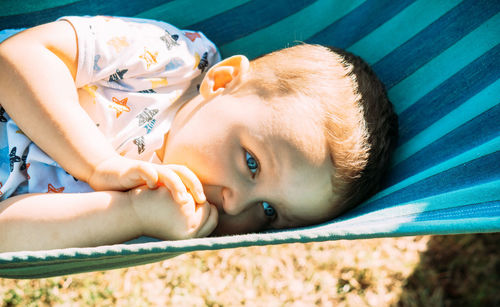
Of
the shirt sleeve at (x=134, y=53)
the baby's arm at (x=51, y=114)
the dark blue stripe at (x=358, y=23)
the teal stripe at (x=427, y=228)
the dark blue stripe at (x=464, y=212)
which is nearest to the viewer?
the teal stripe at (x=427, y=228)

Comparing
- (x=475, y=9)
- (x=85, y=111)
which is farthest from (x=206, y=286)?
(x=475, y=9)

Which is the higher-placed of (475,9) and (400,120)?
(475,9)

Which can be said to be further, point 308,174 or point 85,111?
point 85,111

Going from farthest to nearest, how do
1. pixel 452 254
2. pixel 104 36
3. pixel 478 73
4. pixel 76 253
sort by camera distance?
pixel 452 254 < pixel 478 73 < pixel 104 36 < pixel 76 253

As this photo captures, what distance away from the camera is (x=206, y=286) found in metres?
2.12

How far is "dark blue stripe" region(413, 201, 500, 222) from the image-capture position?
120cm

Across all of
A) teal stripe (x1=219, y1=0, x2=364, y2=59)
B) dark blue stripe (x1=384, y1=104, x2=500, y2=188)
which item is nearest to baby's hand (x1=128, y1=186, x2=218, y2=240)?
dark blue stripe (x1=384, y1=104, x2=500, y2=188)

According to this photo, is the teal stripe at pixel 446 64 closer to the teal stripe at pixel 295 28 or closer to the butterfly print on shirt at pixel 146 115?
the teal stripe at pixel 295 28

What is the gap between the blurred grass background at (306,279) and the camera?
2.03 metres

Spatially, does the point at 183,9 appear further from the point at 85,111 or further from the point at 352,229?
the point at 352,229

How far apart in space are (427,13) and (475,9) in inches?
6.2

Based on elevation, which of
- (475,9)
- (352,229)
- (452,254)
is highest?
(475,9)

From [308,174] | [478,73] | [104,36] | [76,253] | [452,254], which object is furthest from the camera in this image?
[452,254]

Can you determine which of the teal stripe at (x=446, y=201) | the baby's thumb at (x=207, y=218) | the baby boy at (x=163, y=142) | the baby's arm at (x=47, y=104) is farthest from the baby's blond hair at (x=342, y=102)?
the baby's arm at (x=47, y=104)
